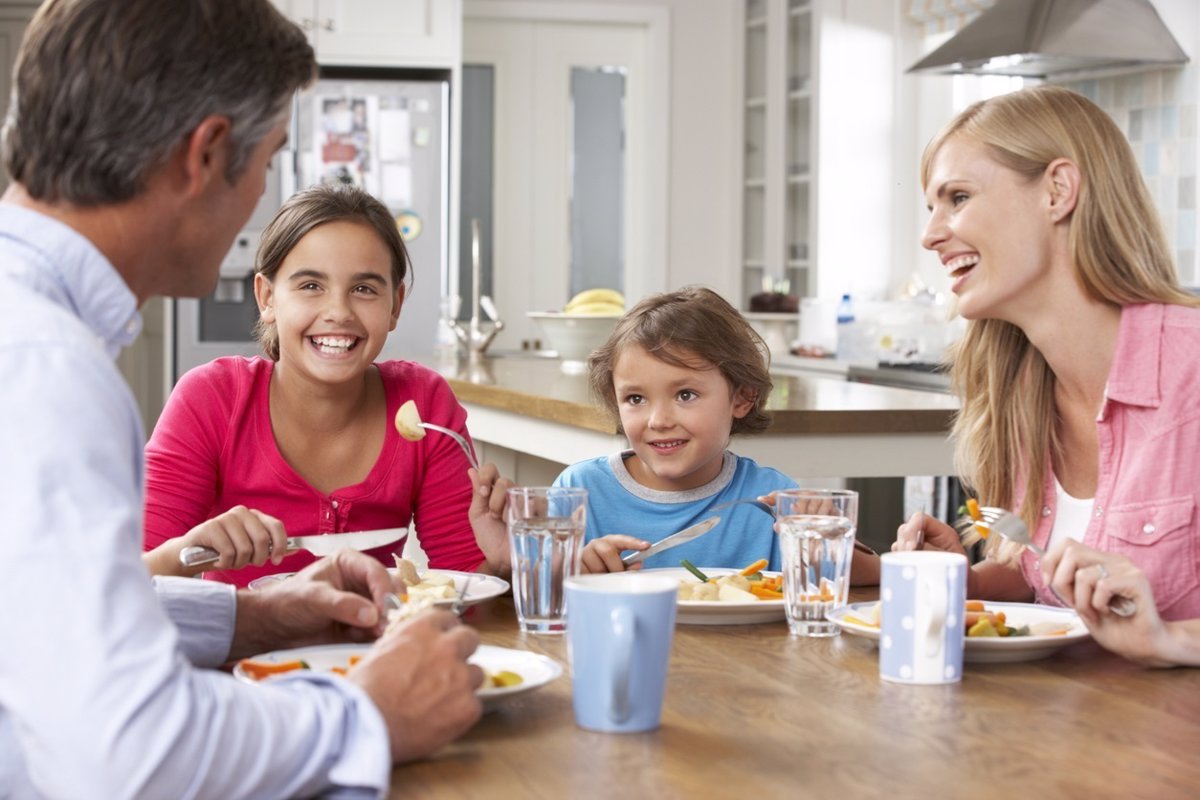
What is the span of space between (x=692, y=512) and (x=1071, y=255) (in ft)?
1.99

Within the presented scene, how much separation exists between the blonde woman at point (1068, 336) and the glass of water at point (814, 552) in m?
0.21

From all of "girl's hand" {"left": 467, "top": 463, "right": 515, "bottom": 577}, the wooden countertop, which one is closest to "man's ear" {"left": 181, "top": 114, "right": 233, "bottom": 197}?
"girl's hand" {"left": 467, "top": 463, "right": 515, "bottom": 577}

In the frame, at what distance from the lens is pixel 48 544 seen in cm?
81

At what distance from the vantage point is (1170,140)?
490cm

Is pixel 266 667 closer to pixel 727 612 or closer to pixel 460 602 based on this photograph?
pixel 460 602

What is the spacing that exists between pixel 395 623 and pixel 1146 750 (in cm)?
58

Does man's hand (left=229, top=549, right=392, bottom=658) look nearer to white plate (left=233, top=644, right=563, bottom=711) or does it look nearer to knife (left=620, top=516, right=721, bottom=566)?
white plate (left=233, top=644, right=563, bottom=711)

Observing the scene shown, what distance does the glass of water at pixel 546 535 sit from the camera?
1343 millimetres

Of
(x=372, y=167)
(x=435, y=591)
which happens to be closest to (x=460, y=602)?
(x=435, y=591)

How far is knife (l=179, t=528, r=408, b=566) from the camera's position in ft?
4.80

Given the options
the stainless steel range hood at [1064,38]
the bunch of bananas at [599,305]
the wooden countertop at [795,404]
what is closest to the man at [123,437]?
the wooden countertop at [795,404]

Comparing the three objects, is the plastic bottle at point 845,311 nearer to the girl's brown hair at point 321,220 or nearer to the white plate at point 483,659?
the girl's brown hair at point 321,220

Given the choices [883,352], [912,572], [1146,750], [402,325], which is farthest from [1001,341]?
[402,325]

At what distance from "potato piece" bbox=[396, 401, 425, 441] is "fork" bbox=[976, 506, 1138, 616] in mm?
764
